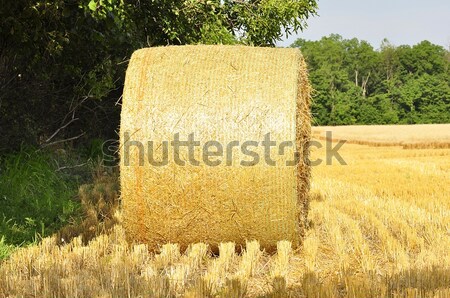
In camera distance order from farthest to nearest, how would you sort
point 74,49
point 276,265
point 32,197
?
point 74,49, point 32,197, point 276,265

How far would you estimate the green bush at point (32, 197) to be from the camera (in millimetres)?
6762

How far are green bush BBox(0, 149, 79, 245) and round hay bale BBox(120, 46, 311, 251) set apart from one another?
1523 millimetres

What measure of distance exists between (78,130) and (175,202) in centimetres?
743

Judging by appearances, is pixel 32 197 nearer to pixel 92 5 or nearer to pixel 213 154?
pixel 92 5

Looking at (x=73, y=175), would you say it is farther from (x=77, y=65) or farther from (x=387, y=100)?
(x=387, y=100)

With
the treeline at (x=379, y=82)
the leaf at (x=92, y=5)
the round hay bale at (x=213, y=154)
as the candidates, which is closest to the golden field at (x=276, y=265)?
the round hay bale at (x=213, y=154)

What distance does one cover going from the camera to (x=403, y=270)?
4.97 metres

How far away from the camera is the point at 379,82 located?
78375mm

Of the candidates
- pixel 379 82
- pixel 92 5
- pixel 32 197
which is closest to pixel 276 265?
pixel 92 5

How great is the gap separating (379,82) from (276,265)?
3009 inches

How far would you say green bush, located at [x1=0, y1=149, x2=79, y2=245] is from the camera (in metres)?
6.76

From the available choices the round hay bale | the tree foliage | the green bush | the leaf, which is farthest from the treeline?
the round hay bale

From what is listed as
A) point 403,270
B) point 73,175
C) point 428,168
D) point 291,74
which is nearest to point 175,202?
point 291,74

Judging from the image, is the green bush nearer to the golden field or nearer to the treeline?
the golden field
